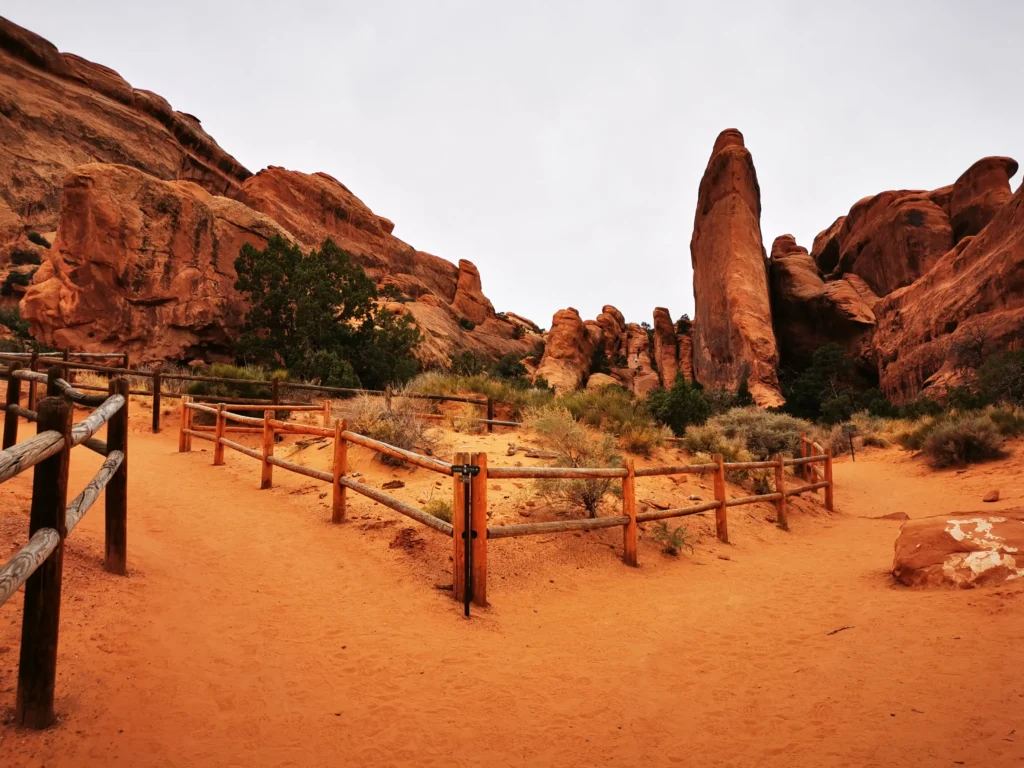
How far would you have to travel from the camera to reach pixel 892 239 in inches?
1432

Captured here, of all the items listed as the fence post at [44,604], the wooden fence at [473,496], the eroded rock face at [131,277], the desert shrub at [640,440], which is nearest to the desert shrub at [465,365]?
the eroded rock face at [131,277]

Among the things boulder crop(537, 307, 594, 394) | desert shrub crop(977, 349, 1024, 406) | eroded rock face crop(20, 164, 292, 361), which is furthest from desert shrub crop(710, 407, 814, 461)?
boulder crop(537, 307, 594, 394)

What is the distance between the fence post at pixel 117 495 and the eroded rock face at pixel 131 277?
19117mm

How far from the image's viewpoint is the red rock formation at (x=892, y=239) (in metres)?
34.6

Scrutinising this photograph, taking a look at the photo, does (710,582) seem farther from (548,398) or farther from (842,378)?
(842,378)

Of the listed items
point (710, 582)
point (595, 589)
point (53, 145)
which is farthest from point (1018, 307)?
point (53, 145)

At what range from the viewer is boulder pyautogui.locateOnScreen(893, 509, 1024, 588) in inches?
196

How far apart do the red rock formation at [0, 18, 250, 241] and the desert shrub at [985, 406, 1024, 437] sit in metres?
57.8

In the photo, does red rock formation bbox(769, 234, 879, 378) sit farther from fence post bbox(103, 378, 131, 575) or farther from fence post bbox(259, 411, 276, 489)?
fence post bbox(103, 378, 131, 575)

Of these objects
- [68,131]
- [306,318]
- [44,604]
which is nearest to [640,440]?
[44,604]

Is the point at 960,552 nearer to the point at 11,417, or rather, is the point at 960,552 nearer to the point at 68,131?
the point at 11,417

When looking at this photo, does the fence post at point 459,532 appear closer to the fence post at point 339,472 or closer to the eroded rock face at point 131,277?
the fence post at point 339,472

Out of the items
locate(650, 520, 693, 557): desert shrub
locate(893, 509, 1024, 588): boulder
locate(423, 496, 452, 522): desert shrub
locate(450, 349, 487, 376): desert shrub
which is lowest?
locate(650, 520, 693, 557): desert shrub

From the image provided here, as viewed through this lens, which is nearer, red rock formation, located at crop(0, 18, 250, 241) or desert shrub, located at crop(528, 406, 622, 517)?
desert shrub, located at crop(528, 406, 622, 517)
